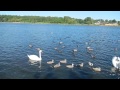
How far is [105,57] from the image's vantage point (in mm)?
11078
